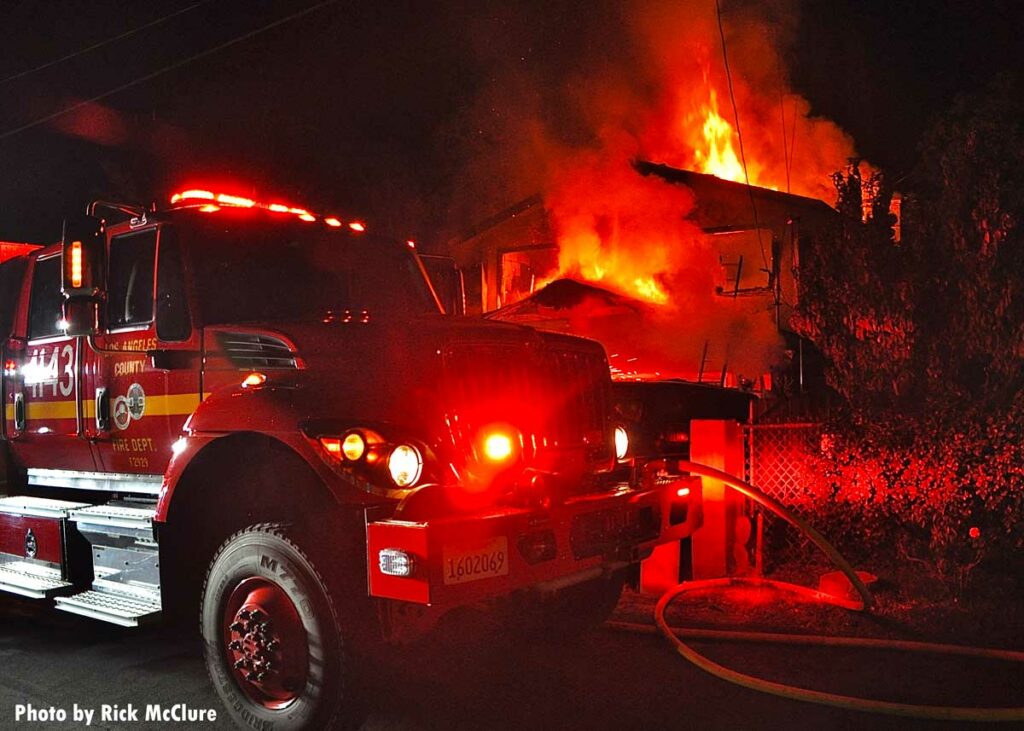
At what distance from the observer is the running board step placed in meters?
4.69

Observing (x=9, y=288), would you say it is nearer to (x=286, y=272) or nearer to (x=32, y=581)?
(x=32, y=581)

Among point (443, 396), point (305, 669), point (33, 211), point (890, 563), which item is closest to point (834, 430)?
point (890, 563)

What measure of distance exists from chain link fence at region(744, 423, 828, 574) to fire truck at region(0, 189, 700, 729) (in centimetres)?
200

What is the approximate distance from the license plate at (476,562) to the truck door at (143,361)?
1.95 metres

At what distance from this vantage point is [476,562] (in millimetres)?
3766

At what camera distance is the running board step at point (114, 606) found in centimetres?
469

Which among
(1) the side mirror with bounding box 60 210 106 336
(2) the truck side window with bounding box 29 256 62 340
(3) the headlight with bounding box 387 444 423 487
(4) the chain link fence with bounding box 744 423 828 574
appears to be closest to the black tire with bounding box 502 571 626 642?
(4) the chain link fence with bounding box 744 423 828 574

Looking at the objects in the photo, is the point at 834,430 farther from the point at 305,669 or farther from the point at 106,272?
the point at 106,272

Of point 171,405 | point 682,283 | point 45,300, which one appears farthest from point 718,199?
point 171,405

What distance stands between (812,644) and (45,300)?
18.3ft

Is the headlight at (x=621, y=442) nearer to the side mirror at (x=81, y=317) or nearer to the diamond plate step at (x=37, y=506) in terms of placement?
the side mirror at (x=81, y=317)

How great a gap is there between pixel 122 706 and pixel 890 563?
527cm

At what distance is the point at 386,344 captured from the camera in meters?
4.29

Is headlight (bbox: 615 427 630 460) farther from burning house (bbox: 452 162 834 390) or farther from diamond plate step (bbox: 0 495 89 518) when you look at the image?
burning house (bbox: 452 162 834 390)
